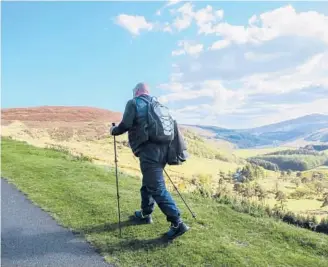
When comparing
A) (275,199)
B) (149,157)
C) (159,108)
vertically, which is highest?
(159,108)

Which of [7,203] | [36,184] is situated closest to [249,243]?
[7,203]

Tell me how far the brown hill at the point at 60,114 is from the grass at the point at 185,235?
32.7 metres

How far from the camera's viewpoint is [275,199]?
10961 mm

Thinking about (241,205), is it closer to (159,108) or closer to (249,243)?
(249,243)

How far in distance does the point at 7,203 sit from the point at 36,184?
75.8 inches

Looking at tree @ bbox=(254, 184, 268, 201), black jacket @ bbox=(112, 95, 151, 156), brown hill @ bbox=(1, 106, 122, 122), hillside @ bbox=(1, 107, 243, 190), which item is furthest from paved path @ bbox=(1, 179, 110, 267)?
brown hill @ bbox=(1, 106, 122, 122)

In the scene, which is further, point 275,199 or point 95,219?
point 275,199

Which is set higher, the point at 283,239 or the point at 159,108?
the point at 159,108

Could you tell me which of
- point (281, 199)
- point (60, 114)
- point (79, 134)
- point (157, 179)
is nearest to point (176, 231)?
point (157, 179)

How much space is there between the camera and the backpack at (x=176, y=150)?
6.62 meters

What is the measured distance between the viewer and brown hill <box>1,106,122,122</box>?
42.3 m

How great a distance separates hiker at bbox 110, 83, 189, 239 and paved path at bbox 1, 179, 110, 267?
1.30 m

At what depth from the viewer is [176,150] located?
6656mm

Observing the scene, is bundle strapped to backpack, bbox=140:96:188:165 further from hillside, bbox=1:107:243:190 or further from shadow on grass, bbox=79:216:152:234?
hillside, bbox=1:107:243:190
